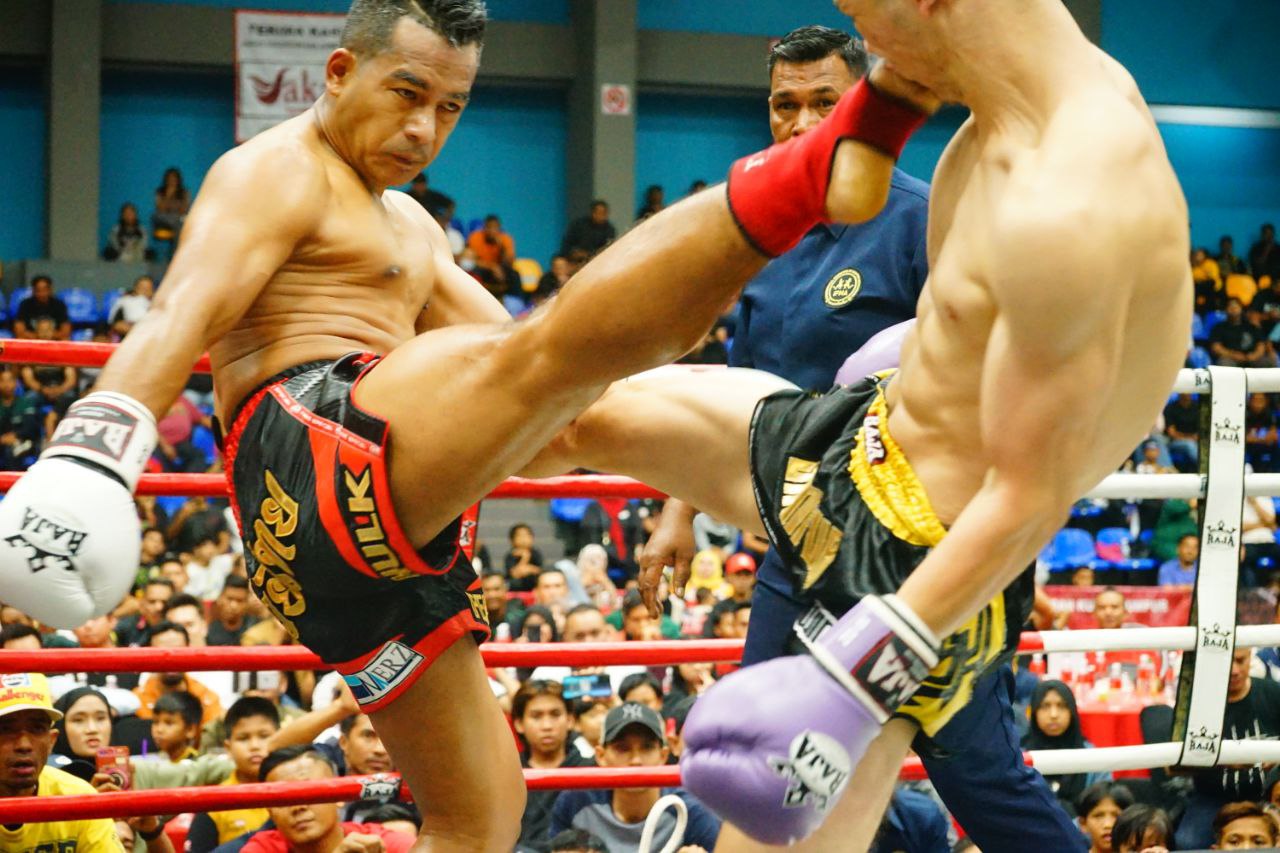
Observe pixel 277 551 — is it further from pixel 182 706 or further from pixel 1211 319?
pixel 1211 319

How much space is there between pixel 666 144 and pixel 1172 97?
487 cm

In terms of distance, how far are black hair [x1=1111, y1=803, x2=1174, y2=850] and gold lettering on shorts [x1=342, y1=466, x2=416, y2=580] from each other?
218 centimetres

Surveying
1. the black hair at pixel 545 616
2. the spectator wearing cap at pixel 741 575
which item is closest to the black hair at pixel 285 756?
the black hair at pixel 545 616

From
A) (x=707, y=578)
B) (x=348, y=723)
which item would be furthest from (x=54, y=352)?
(x=707, y=578)

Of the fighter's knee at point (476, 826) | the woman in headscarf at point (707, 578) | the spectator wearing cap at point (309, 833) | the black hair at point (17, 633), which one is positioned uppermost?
the fighter's knee at point (476, 826)

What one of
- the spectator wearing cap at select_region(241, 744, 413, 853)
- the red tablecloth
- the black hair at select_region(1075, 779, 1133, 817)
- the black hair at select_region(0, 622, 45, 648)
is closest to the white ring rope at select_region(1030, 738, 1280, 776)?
the black hair at select_region(1075, 779, 1133, 817)

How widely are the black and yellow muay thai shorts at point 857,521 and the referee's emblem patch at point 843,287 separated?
1.68ft

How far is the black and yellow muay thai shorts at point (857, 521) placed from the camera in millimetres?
1782

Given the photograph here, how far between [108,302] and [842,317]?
936 cm

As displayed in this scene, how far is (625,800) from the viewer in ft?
12.2

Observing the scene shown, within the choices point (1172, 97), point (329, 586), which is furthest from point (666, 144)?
point (329, 586)

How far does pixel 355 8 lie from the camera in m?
2.22

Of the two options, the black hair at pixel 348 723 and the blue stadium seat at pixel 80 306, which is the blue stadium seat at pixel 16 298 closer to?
the blue stadium seat at pixel 80 306

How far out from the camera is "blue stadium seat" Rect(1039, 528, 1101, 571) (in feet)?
28.3
